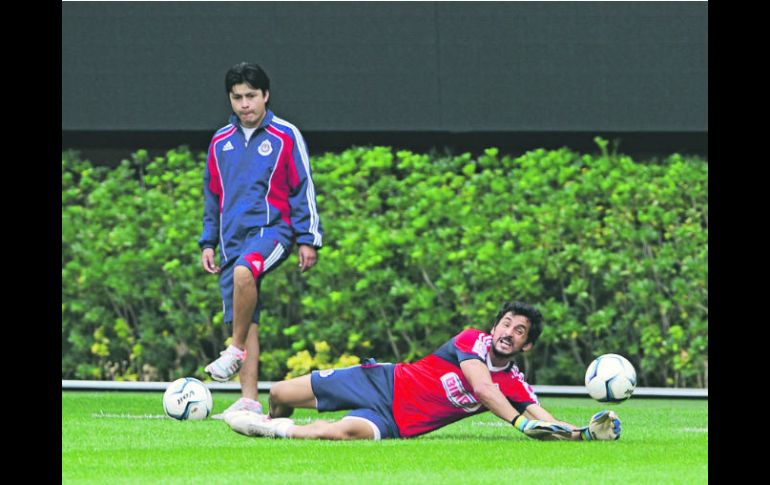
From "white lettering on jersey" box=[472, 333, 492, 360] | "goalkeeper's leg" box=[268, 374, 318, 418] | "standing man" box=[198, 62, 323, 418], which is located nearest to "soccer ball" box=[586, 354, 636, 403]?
"white lettering on jersey" box=[472, 333, 492, 360]

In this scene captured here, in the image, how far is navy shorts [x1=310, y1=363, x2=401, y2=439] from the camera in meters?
8.21

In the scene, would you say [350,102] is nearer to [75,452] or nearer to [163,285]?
[163,285]

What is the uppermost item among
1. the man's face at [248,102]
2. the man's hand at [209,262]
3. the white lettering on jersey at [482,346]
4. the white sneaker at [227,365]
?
the man's face at [248,102]

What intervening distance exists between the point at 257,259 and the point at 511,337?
2035 mm

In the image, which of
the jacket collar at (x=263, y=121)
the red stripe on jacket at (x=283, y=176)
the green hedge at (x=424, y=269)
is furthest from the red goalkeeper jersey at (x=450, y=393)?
the green hedge at (x=424, y=269)

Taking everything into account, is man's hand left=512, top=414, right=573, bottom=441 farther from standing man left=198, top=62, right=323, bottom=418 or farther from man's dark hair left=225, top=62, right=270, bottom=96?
man's dark hair left=225, top=62, right=270, bottom=96

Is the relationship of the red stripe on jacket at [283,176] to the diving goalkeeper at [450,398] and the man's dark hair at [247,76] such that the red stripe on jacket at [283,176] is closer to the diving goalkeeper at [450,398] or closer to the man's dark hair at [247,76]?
the man's dark hair at [247,76]

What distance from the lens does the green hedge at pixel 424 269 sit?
43.2 feet

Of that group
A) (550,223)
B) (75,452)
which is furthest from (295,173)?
(550,223)

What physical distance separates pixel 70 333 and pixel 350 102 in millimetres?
3255

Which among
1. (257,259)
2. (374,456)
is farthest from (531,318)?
(257,259)

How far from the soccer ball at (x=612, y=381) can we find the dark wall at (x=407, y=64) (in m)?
5.37

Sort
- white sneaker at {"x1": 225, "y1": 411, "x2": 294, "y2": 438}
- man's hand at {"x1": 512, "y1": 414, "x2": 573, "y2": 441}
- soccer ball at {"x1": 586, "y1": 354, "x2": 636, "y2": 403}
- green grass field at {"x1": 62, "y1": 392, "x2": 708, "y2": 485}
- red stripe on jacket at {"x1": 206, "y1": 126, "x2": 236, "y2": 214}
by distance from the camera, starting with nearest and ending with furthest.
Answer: green grass field at {"x1": 62, "y1": 392, "x2": 708, "y2": 485}
man's hand at {"x1": 512, "y1": 414, "x2": 573, "y2": 441}
white sneaker at {"x1": 225, "y1": 411, "x2": 294, "y2": 438}
soccer ball at {"x1": 586, "y1": 354, "x2": 636, "y2": 403}
red stripe on jacket at {"x1": 206, "y1": 126, "x2": 236, "y2": 214}

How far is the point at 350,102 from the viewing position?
45.5ft
